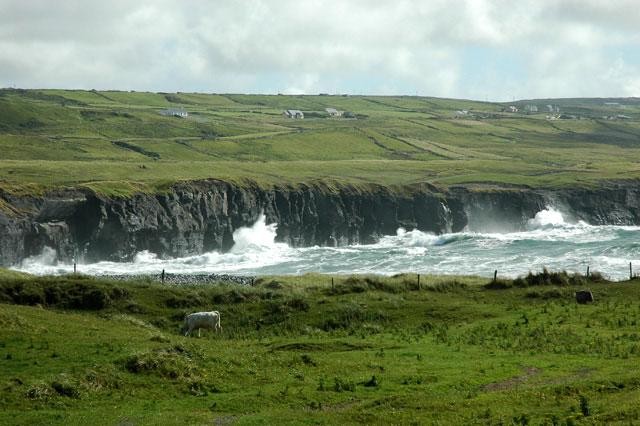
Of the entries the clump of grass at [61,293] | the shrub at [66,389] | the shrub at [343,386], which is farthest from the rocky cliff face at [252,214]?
the shrub at [343,386]

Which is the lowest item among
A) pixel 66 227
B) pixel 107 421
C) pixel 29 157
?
pixel 107 421

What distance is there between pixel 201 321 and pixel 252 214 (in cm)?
8792

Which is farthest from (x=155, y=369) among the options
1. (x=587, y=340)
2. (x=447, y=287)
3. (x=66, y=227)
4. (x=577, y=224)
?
(x=577, y=224)

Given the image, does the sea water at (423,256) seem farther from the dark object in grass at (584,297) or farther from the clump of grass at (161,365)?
the clump of grass at (161,365)

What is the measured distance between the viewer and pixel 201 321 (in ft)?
161

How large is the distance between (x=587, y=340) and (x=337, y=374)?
1229 cm

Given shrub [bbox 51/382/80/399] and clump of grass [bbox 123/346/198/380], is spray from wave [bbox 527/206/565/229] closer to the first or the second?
clump of grass [bbox 123/346/198/380]

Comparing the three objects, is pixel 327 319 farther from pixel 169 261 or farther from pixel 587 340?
pixel 169 261

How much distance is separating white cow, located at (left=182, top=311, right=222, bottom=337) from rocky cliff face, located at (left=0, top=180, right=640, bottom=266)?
210 ft

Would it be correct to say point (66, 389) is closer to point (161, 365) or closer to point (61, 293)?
point (161, 365)

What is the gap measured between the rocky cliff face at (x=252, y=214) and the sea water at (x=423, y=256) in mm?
1793

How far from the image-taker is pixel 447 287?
202 ft

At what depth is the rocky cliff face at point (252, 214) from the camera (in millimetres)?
114812

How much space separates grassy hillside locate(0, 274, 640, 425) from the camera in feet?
94.7
